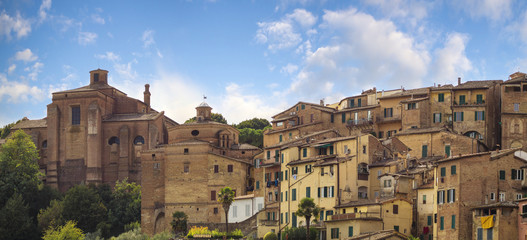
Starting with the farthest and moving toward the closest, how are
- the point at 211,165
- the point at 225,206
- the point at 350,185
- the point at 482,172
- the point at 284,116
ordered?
the point at 284,116 → the point at 211,165 → the point at 225,206 → the point at 350,185 → the point at 482,172

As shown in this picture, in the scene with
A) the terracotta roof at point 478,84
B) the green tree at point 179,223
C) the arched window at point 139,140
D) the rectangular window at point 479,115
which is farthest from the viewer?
the arched window at point 139,140

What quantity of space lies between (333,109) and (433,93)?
12.6 metres

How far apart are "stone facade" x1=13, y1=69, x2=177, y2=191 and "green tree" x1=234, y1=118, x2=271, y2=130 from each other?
17560 mm

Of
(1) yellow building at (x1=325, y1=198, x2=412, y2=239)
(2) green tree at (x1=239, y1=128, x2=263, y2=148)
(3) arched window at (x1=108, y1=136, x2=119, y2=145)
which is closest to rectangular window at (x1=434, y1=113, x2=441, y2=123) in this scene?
(1) yellow building at (x1=325, y1=198, x2=412, y2=239)

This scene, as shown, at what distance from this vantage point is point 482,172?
56.0 metres

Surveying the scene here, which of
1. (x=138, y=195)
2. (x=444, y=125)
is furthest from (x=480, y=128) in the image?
(x=138, y=195)

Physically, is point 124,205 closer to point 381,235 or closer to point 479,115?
point 479,115

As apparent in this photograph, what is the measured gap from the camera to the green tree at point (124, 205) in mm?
87375

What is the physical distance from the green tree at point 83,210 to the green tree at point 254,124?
3171 cm

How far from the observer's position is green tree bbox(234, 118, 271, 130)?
115 m

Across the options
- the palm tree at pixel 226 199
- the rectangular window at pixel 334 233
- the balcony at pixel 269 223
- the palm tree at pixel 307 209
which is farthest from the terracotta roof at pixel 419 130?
the rectangular window at pixel 334 233

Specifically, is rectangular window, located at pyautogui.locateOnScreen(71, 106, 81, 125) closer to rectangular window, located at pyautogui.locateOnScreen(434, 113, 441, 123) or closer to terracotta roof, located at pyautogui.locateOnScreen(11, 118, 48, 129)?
terracotta roof, located at pyautogui.locateOnScreen(11, 118, 48, 129)

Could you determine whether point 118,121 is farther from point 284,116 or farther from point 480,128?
point 480,128

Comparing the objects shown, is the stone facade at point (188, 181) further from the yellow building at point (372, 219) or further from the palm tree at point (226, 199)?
the yellow building at point (372, 219)
